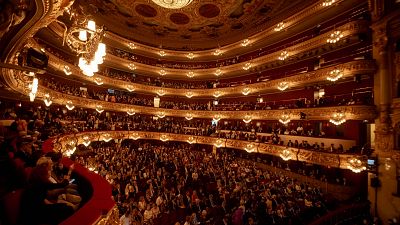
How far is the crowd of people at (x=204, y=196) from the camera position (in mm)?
9156

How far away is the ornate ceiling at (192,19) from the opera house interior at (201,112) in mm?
181

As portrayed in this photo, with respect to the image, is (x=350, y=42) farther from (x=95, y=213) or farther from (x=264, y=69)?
(x=95, y=213)

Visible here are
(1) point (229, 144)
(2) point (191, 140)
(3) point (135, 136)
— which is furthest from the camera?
(2) point (191, 140)

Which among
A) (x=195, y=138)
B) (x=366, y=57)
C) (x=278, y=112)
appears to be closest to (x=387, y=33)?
(x=366, y=57)

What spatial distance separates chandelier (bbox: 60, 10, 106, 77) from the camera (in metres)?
4.99

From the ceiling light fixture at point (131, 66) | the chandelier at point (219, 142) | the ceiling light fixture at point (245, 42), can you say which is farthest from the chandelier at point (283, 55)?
the ceiling light fixture at point (131, 66)

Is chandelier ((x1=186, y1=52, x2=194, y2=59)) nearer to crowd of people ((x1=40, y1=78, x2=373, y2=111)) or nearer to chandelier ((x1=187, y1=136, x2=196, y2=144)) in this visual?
crowd of people ((x1=40, y1=78, x2=373, y2=111))

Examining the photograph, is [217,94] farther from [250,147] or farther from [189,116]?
[250,147]

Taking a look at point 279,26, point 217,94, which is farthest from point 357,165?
point 217,94

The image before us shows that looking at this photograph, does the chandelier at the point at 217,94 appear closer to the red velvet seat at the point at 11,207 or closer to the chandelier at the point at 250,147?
the chandelier at the point at 250,147

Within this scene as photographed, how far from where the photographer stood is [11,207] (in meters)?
2.06

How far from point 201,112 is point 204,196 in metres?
14.4

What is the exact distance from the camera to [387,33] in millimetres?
11227

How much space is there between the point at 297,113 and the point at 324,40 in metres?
5.28
